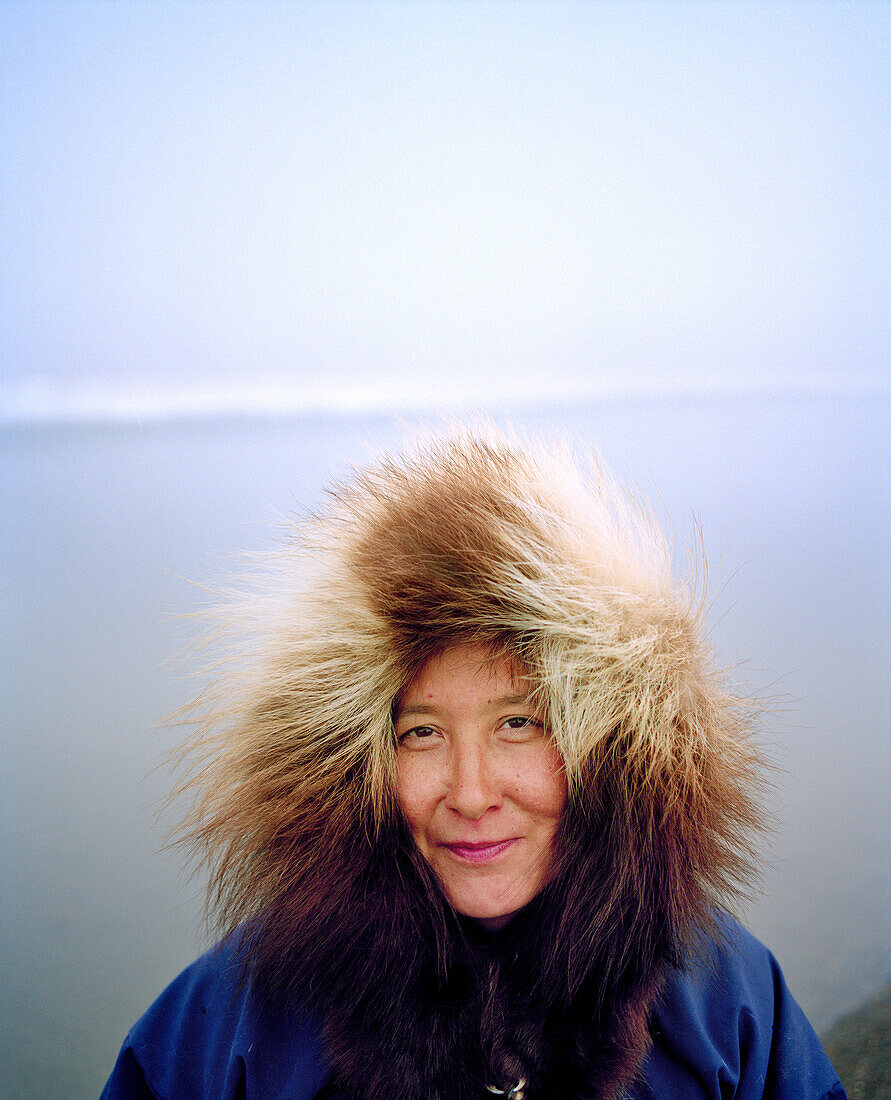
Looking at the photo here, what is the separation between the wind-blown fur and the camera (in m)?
0.66

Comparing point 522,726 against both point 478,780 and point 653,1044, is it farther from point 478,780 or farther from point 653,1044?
Result: point 653,1044

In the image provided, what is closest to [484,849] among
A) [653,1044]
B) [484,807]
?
[484,807]

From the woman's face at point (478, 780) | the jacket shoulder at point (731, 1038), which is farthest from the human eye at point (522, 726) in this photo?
the jacket shoulder at point (731, 1038)

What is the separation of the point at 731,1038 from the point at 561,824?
0.91 ft

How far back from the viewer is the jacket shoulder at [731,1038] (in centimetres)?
72

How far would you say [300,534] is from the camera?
779 mm

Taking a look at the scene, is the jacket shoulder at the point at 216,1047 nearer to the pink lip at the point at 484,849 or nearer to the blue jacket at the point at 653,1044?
the blue jacket at the point at 653,1044

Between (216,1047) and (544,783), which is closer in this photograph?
(544,783)

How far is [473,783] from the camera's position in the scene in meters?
0.66

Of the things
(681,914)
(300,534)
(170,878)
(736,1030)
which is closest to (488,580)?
(300,534)

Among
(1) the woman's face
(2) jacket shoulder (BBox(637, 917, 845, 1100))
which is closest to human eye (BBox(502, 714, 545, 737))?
(1) the woman's face

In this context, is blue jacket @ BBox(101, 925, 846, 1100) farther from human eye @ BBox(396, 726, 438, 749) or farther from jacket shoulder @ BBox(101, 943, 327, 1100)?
human eye @ BBox(396, 726, 438, 749)

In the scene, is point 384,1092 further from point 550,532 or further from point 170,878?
point 170,878

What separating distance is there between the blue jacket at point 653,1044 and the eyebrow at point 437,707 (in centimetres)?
30
